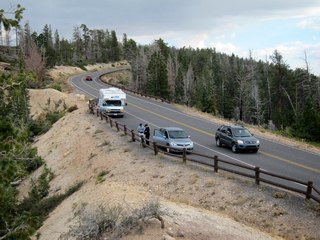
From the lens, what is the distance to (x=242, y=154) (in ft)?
89.2

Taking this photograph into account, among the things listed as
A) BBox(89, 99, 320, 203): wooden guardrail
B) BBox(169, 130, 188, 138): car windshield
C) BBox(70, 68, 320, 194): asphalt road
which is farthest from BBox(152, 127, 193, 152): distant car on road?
BBox(70, 68, 320, 194): asphalt road

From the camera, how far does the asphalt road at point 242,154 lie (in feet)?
75.2

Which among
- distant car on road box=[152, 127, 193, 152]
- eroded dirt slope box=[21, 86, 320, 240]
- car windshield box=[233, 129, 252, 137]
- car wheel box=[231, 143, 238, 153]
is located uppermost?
car windshield box=[233, 129, 252, 137]

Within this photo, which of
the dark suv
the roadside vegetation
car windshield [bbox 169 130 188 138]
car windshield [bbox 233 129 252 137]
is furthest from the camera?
car windshield [bbox 233 129 252 137]

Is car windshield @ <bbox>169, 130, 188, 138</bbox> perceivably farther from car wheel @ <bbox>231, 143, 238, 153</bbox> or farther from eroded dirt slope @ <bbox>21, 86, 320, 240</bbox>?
car wheel @ <bbox>231, 143, 238, 153</bbox>

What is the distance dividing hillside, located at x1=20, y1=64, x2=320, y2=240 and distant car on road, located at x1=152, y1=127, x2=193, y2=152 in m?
1.19

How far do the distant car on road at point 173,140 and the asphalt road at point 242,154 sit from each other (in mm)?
1571

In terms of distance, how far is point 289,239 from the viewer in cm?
1505

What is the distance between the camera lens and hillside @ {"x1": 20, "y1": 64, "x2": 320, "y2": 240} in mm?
15023

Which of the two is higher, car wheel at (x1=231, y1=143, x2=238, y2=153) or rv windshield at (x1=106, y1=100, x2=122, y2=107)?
rv windshield at (x1=106, y1=100, x2=122, y2=107)

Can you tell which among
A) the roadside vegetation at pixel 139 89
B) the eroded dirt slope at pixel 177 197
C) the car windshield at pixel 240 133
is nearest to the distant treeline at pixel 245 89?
the roadside vegetation at pixel 139 89

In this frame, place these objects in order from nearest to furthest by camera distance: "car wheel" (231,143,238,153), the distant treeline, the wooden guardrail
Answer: the wooden guardrail
"car wheel" (231,143,238,153)
the distant treeline

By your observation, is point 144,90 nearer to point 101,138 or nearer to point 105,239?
point 101,138

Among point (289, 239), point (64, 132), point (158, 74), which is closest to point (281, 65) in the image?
point (158, 74)
